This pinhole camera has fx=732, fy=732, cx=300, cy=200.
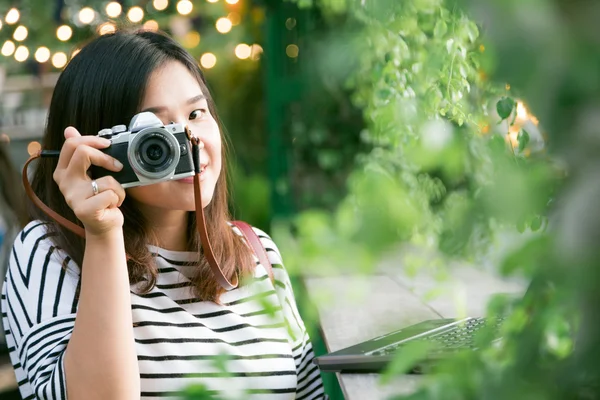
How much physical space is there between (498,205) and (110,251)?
2.71ft

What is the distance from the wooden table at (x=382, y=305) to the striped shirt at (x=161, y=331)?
0.11 meters

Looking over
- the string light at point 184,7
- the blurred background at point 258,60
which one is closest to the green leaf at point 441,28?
the blurred background at point 258,60

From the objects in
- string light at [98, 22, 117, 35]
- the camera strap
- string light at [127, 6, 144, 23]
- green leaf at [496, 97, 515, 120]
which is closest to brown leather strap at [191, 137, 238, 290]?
the camera strap

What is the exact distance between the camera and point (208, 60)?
10.7ft

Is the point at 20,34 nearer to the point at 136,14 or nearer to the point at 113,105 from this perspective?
the point at 136,14

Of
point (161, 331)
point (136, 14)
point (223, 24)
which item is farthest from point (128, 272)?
point (223, 24)

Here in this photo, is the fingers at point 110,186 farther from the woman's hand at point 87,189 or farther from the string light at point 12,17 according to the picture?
the string light at point 12,17

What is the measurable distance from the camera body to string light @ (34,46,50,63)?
2.06 meters

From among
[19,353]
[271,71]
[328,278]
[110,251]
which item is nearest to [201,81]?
[110,251]

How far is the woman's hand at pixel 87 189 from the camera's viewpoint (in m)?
0.99

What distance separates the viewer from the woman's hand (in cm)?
99

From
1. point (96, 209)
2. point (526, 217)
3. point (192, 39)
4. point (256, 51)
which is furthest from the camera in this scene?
point (256, 51)

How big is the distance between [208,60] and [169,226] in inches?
81.1

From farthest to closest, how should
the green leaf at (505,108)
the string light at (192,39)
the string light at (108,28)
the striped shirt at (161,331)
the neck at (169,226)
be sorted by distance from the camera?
the string light at (192,39) < the string light at (108,28) < the neck at (169,226) < the striped shirt at (161,331) < the green leaf at (505,108)
